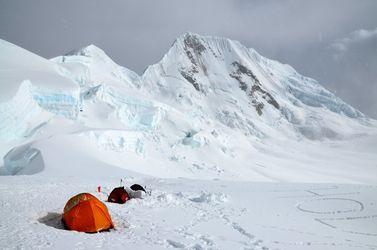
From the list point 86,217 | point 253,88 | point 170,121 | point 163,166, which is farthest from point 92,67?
point 253,88

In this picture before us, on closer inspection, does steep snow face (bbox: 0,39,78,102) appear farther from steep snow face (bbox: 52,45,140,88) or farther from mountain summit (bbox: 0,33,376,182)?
steep snow face (bbox: 52,45,140,88)

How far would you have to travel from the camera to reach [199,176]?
154 feet

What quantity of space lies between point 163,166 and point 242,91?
108412 mm

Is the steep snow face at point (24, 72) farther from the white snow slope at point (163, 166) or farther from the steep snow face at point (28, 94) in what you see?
the white snow slope at point (163, 166)

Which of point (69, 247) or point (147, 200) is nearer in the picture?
point (69, 247)

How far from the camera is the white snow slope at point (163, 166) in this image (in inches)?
430

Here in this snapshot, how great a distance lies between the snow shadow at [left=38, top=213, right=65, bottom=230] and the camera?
34.9 ft

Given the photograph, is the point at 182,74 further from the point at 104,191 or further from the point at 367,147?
the point at 104,191

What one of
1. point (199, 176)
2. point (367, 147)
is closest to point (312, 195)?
point (199, 176)

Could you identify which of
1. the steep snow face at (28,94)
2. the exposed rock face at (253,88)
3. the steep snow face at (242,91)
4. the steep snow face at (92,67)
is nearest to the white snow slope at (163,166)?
the steep snow face at (28,94)

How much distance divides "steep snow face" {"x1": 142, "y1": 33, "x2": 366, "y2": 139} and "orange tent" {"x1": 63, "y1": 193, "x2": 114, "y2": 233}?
9389 cm

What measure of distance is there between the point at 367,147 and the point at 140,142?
9233cm

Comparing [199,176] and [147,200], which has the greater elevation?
[199,176]

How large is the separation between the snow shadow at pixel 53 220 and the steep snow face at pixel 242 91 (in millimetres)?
93105
